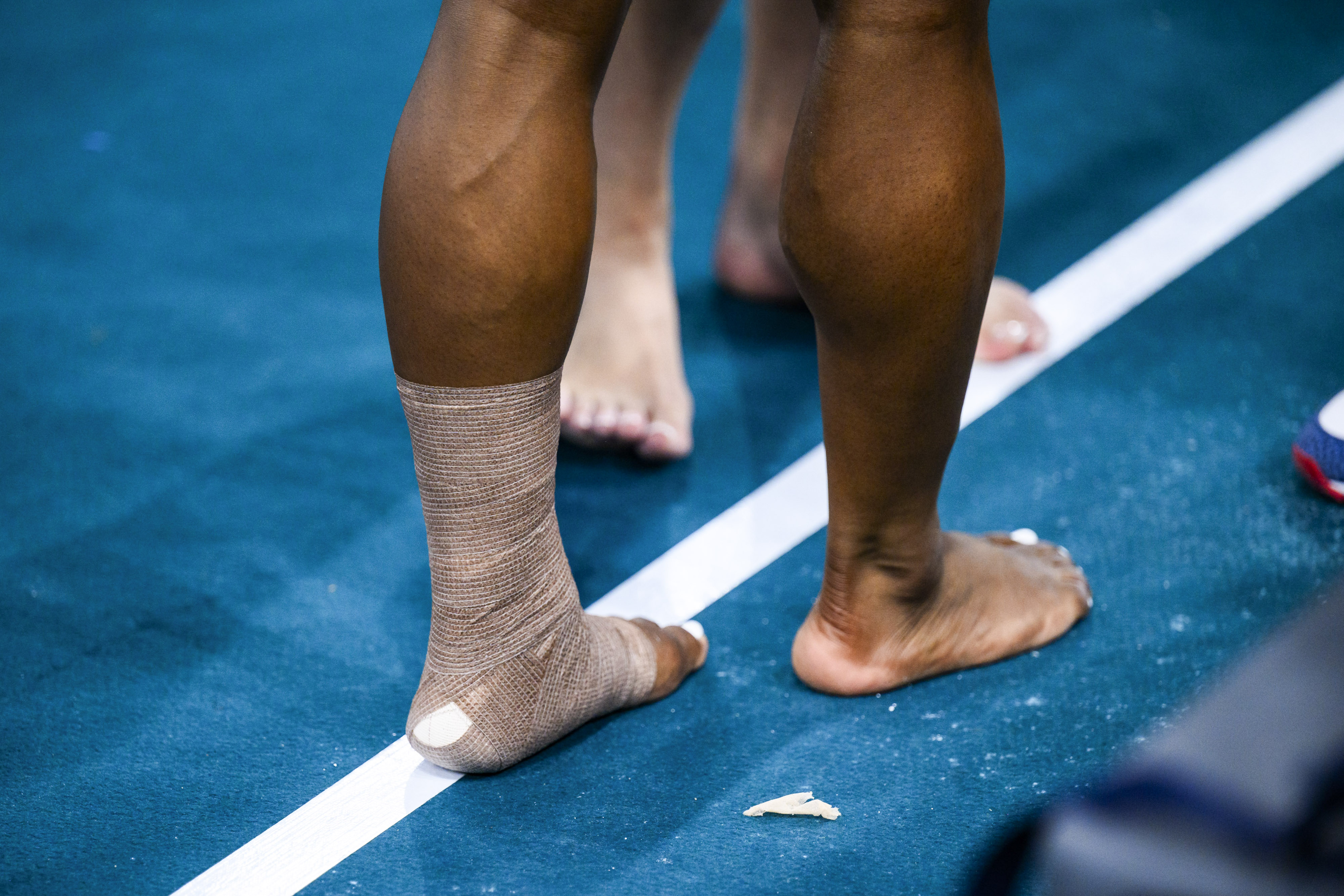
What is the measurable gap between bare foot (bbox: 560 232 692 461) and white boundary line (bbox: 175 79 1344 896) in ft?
0.47

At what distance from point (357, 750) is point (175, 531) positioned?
1.34ft

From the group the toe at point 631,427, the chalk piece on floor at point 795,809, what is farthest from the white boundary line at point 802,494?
the chalk piece on floor at point 795,809

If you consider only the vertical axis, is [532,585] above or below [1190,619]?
above

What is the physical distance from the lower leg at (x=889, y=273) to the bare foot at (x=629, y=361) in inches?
15.7

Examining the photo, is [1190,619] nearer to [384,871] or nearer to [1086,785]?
[1086,785]

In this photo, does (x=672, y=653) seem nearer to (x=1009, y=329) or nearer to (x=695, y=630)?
(x=695, y=630)

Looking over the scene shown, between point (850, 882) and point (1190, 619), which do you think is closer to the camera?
point (850, 882)

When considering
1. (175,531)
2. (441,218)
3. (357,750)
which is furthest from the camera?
(175,531)

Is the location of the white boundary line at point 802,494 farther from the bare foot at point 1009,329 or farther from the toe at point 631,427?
the toe at point 631,427

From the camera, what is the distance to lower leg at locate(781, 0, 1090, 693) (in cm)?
85

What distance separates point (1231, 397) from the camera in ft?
4.93

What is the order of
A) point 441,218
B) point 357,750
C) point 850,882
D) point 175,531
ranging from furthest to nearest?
point 175,531 < point 357,750 < point 850,882 < point 441,218

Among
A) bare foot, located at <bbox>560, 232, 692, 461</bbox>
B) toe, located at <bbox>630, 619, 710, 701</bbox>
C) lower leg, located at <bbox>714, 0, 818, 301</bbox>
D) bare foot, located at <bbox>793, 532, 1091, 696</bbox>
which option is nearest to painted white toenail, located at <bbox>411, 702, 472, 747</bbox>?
toe, located at <bbox>630, 619, 710, 701</bbox>

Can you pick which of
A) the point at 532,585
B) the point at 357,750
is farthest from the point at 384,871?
the point at 532,585
